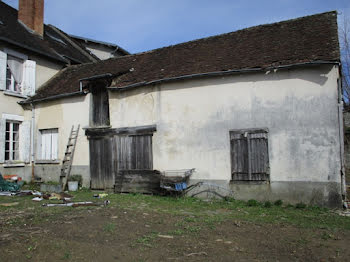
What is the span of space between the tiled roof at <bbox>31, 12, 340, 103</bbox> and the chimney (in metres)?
5.16

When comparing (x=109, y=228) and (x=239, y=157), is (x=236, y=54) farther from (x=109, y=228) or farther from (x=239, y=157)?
(x=109, y=228)

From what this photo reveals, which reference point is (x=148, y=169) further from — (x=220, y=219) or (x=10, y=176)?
(x=10, y=176)

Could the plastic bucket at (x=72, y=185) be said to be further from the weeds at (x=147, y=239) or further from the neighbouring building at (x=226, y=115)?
the weeds at (x=147, y=239)

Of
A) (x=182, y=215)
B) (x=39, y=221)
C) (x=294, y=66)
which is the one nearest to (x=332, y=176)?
(x=294, y=66)

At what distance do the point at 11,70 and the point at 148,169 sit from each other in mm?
8069

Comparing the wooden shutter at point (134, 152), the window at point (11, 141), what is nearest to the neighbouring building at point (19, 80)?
the window at point (11, 141)

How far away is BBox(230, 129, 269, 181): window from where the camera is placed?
838cm

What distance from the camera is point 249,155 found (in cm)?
858

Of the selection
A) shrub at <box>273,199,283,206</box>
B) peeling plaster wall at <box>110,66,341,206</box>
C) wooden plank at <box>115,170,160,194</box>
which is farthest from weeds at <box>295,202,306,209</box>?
wooden plank at <box>115,170,160,194</box>

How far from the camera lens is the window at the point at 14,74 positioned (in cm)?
1268

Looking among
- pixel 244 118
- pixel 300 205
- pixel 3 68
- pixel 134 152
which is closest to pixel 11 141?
pixel 3 68

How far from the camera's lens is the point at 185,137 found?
957 cm

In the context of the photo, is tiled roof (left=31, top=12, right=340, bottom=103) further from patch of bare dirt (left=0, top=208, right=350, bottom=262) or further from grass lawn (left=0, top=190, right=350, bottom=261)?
patch of bare dirt (left=0, top=208, right=350, bottom=262)

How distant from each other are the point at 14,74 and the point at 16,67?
0.36 m
